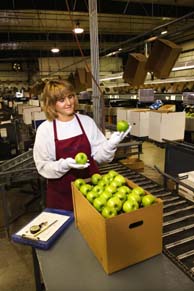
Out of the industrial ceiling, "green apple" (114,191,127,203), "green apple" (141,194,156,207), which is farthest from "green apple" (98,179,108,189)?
the industrial ceiling

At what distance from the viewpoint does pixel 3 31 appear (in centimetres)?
673

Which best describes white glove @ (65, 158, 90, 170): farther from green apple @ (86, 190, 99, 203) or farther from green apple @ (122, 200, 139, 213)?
green apple @ (122, 200, 139, 213)

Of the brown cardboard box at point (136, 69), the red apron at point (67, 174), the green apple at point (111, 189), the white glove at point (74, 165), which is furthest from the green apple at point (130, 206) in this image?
the brown cardboard box at point (136, 69)

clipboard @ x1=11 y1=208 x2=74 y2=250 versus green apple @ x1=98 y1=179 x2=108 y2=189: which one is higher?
green apple @ x1=98 y1=179 x2=108 y2=189

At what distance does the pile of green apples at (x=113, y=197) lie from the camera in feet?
3.19

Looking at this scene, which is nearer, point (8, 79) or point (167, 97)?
point (167, 97)

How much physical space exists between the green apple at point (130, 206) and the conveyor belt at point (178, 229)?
292 millimetres

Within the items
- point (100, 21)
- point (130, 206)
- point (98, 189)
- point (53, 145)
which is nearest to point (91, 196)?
point (98, 189)

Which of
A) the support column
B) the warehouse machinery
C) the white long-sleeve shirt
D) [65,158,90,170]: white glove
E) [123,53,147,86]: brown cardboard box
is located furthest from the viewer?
[123,53,147,86]: brown cardboard box

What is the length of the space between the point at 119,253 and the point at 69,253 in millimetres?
266

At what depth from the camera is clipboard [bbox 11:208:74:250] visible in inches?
44.4

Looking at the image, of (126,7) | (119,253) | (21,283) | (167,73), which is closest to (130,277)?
(119,253)

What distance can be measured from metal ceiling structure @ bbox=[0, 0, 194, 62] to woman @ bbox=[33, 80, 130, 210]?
2.17 meters

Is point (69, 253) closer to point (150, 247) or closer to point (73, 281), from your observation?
point (73, 281)
